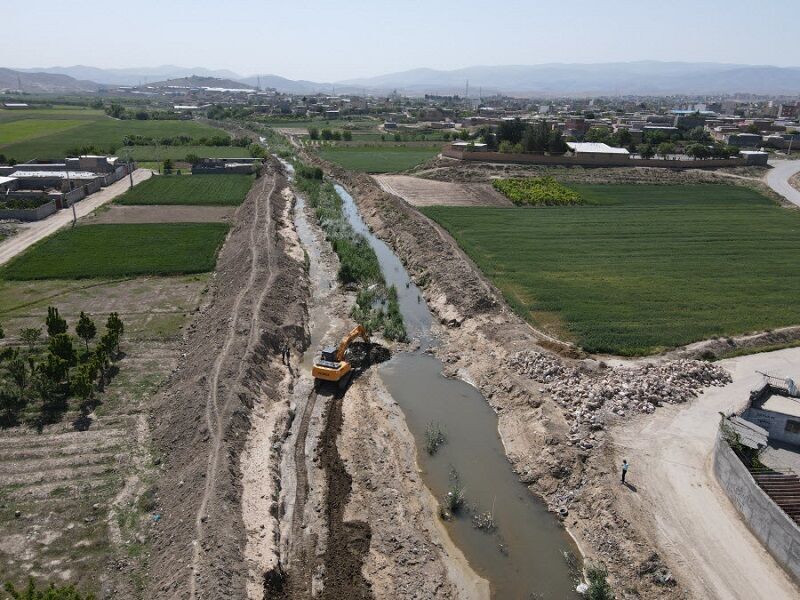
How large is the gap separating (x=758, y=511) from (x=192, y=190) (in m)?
→ 53.9

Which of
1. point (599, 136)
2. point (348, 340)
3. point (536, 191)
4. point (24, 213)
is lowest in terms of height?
point (348, 340)

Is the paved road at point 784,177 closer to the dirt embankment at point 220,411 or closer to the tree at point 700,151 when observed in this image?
the tree at point 700,151

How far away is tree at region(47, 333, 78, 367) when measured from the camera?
69.3 feet

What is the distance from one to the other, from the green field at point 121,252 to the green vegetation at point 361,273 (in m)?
8.26

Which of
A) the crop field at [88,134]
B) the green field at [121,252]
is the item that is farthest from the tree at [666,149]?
the green field at [121,252]

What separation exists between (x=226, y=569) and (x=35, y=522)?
5.88 metres

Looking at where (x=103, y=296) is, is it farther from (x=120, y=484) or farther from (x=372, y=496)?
(x=372, y=496)

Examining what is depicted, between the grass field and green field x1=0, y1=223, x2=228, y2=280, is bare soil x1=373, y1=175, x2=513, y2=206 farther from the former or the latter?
green field x1=0, y1=223, x2=228, y2=280

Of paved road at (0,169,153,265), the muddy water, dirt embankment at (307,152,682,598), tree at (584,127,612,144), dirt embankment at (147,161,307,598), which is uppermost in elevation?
tree at (584,127,612,144)

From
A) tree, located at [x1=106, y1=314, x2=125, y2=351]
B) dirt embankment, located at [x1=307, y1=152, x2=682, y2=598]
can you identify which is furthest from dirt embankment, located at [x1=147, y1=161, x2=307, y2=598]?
dirt embankment, located at [x1=307, y1=152, x2=682, y2=598]

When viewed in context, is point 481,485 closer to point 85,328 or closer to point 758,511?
point 758,511

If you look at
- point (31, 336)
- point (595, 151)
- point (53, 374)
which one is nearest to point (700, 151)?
point (595, 151)

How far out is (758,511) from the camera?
595 inches

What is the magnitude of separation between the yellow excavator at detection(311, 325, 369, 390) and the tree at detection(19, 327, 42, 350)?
458 inches
